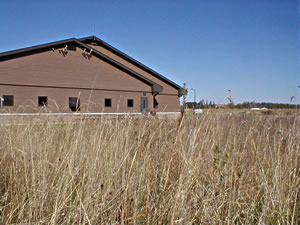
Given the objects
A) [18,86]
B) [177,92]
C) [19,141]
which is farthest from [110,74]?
[19,141]

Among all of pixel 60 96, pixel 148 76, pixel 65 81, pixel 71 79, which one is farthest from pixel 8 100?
pixel 148 76

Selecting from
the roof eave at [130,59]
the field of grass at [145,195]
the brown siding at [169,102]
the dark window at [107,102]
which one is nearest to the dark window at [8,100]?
the dark window at [107,102]

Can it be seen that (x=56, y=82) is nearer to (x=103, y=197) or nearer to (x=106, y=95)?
(x=106, y=95)

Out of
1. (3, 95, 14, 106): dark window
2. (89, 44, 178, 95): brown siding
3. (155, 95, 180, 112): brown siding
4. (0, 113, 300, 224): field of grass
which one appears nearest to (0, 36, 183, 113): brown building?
(3, 95, 14, 106): dark window

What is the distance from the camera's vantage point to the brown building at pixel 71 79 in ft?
49.6

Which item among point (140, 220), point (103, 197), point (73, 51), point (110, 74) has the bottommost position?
point (140, 220)

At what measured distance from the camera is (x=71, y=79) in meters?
17.6

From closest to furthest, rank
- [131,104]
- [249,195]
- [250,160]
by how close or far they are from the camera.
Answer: [249,195] → [250,160] → [131,104]

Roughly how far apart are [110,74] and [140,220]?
62.3 ft

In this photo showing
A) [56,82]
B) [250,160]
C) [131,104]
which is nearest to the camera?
[250,160]

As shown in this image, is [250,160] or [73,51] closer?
[250,160]

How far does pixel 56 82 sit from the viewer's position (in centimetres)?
1688

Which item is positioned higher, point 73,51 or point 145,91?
point 73,51

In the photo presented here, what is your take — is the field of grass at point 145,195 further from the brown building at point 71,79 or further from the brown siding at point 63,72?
the brown siding at point 63,72
